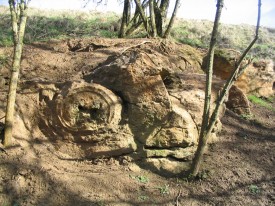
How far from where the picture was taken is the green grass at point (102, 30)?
1175 cm

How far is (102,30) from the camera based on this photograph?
13.2 metres

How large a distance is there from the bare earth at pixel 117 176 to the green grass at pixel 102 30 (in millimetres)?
4882

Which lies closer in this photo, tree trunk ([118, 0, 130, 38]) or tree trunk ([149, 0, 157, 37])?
tree trunk ([149, 0, 157, 37])

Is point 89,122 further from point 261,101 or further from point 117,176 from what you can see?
point 261,101

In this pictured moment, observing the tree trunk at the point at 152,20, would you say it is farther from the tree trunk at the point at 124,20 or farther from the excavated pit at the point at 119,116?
the excavated pit at the point at 119,116

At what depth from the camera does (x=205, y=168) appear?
5086 millimetres

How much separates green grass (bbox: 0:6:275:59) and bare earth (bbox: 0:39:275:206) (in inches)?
192

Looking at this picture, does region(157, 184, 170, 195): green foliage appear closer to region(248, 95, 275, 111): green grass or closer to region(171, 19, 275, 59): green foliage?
region(248, 95, 275, 111): green grass

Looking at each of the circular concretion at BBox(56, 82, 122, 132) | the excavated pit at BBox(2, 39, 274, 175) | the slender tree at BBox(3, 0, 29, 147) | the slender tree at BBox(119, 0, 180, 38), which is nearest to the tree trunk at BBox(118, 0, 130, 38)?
the slender tree at BBox(119, 0, 180, 38)

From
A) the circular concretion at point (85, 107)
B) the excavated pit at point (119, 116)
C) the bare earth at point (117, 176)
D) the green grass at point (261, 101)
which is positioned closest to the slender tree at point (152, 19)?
the green grass at point (261, 101)

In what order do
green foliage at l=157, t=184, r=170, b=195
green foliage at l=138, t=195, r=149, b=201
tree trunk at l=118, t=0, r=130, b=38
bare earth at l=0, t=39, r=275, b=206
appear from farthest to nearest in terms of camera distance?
1. tree trunk at l=118, t=0, r=130, b=38
2. green foliage at l=157, t=184, r=170, b=195
3. green foliage at l=138, t=195, r=149, b=201
4. bare earth at l=0, t=39, r=275, b=206

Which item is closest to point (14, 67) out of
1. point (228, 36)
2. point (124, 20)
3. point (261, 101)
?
point (124, 20)

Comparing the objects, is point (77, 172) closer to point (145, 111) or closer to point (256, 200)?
point (145, 111)

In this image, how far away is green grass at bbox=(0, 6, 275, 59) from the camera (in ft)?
38.6
